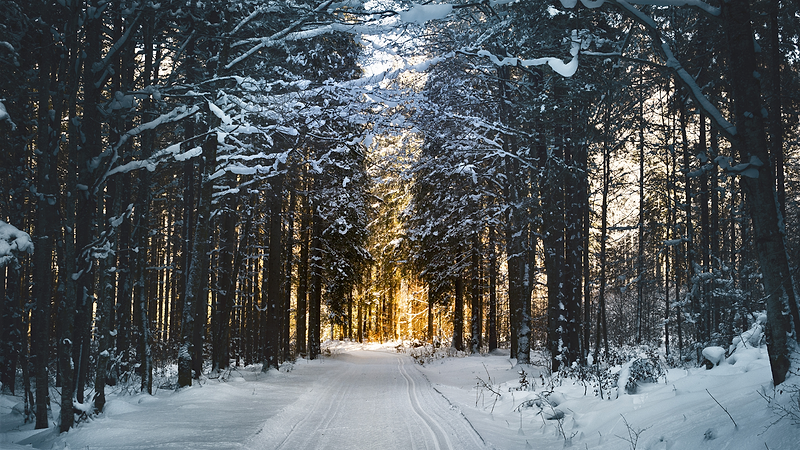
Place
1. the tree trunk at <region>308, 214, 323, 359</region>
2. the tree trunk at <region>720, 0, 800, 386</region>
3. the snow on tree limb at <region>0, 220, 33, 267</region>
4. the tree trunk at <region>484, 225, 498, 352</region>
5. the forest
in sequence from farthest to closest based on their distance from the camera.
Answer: the tree trunk at <region>308, 214, 323, 359</region>
the tree trunk at <region>484, 225, 498, 352</region>
the forest
the snow on tree limb at <region>0, 220, 33, 267</region>
the tree trunk at <region>720, 0, 800, 386</region>

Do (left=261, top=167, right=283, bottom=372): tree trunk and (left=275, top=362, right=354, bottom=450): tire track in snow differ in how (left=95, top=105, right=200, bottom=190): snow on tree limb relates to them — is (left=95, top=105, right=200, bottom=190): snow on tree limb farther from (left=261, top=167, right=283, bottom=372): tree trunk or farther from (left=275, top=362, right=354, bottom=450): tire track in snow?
(left=261, top=167, right=283, bottom=372): tree trunk

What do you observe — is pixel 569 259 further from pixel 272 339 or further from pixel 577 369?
pixel 272 339

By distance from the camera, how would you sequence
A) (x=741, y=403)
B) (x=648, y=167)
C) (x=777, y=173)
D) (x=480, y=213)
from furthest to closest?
(x=648, y=167)
(x=480, y=213)
(x=777, y=173)
(x=741, y=403)

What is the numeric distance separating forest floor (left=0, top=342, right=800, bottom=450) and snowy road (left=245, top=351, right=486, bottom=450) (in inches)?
0.9

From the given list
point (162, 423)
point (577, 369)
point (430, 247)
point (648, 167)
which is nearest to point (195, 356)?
point (162, 423)

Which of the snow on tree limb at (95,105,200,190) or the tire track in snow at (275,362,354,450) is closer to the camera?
the tire track in snow at (275,362,354,450)

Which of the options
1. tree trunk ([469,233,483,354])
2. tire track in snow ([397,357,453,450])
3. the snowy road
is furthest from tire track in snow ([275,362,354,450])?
tree trunk ([469,233,483,354])

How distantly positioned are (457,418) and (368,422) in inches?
63.6

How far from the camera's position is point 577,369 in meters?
11.4

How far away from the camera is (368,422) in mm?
8703

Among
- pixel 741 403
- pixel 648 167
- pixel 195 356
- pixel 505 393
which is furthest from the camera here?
pixel 648 167

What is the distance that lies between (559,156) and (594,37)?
6.56 meters

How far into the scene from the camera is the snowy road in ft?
23.2

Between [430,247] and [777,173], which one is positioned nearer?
[777,173]
